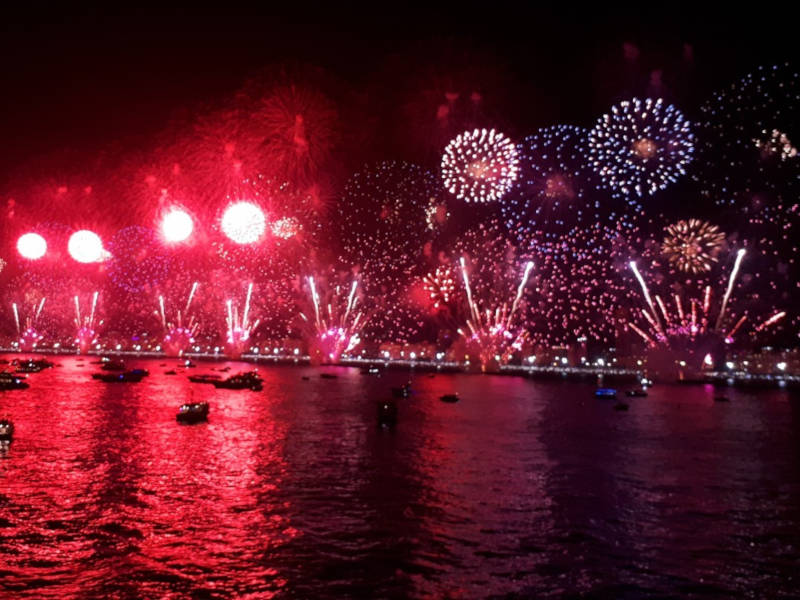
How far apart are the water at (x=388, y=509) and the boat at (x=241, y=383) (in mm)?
23998

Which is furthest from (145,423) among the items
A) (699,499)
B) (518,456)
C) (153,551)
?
(699,499)

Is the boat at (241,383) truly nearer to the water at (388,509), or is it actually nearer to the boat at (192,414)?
the water at (388,509)

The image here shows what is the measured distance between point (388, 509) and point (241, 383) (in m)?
48.0

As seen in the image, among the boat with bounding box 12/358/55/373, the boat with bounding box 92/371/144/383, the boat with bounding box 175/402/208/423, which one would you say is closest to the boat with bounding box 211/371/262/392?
the boat with bounding box 92/371/144/383

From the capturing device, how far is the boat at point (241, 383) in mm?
66188

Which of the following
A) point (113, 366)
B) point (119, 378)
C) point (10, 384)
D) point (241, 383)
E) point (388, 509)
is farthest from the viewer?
point (113, 366)

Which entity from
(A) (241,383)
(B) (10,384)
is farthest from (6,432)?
(A) (241,383)

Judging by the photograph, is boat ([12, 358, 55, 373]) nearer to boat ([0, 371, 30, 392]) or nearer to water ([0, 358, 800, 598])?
A: boat ([0, 371, 30, 392])

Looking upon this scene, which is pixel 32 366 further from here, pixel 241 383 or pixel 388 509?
pixel 388 509

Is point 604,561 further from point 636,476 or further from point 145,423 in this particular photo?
point 145,423

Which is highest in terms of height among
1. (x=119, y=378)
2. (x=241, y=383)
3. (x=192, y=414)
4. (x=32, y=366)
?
(x=32, y=366)

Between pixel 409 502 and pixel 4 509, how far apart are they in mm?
10579

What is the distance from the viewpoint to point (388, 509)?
821 inches

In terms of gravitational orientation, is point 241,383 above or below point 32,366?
below
